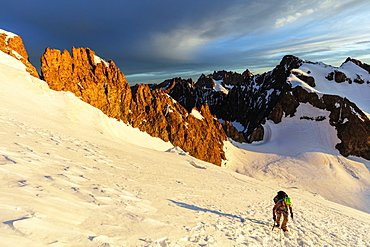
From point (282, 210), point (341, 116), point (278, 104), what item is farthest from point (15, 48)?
point (341, 116)

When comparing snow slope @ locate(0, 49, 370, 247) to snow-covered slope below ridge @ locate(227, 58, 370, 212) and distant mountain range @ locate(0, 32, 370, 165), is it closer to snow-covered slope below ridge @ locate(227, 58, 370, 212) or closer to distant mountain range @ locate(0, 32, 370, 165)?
distant mountain range @ locate(0, 32, 370, 165)

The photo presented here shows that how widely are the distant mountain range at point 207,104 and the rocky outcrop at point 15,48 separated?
0.15 m

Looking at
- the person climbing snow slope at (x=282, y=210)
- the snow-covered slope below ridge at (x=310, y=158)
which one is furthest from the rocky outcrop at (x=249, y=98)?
the person climbing snow slope at (x=282, y=210)

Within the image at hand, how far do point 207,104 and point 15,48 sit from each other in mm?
50832

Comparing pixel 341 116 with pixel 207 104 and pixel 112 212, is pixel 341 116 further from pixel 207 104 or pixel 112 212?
pixel 112 212

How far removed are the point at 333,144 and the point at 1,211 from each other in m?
76.0

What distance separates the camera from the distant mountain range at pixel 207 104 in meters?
42.0

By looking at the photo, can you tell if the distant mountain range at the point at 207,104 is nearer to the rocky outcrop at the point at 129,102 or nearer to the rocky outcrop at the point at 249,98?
the rocky outcrop at the point at 129,102

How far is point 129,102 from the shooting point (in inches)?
2055

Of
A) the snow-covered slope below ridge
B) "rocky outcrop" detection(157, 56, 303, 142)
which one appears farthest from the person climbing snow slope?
"rocky outcrop" detection(157, 56, 303, 142)

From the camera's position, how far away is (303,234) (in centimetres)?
809

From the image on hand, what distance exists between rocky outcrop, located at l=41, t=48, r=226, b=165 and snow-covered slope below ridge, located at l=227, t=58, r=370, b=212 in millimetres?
9394

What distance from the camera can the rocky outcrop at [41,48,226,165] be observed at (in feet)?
133

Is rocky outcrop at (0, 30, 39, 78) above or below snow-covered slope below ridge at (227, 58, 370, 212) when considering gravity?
above
